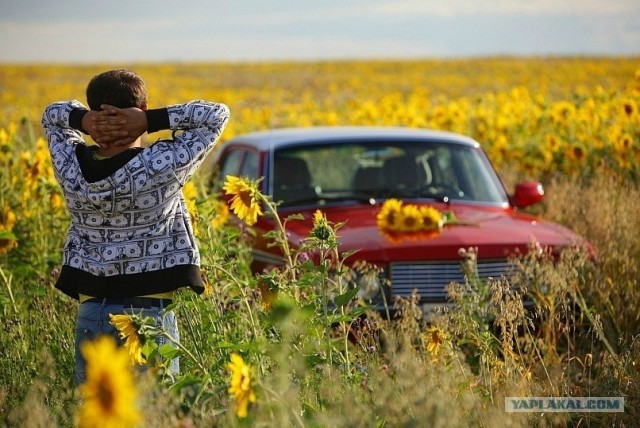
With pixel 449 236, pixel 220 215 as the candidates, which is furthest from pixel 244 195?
pixel 449 236

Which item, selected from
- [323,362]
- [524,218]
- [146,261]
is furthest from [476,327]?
[524,218]

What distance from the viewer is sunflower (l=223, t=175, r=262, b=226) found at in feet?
13.7

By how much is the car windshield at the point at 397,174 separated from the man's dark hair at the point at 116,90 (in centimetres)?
308

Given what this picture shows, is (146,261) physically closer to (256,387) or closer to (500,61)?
(256,387)

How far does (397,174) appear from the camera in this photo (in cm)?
736

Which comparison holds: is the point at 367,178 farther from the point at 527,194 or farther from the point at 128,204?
the point at 128,204

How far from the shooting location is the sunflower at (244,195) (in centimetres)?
417

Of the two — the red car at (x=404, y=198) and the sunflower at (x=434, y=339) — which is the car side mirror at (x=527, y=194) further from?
the sunflower at (x=434, y=339)

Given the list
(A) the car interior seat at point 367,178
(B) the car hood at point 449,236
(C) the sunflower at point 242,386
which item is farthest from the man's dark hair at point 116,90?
(A) the car interior seat at point 367,178

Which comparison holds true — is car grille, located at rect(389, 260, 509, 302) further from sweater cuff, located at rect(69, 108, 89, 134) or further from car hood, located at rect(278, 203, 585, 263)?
sweater cuff, located at rect(69, 108, 89, 134)

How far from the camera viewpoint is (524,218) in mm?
6734

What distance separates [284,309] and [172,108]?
118cm

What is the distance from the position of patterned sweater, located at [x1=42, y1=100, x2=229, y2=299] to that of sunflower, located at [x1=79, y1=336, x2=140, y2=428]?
139 centimetres

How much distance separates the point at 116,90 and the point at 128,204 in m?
0.36
